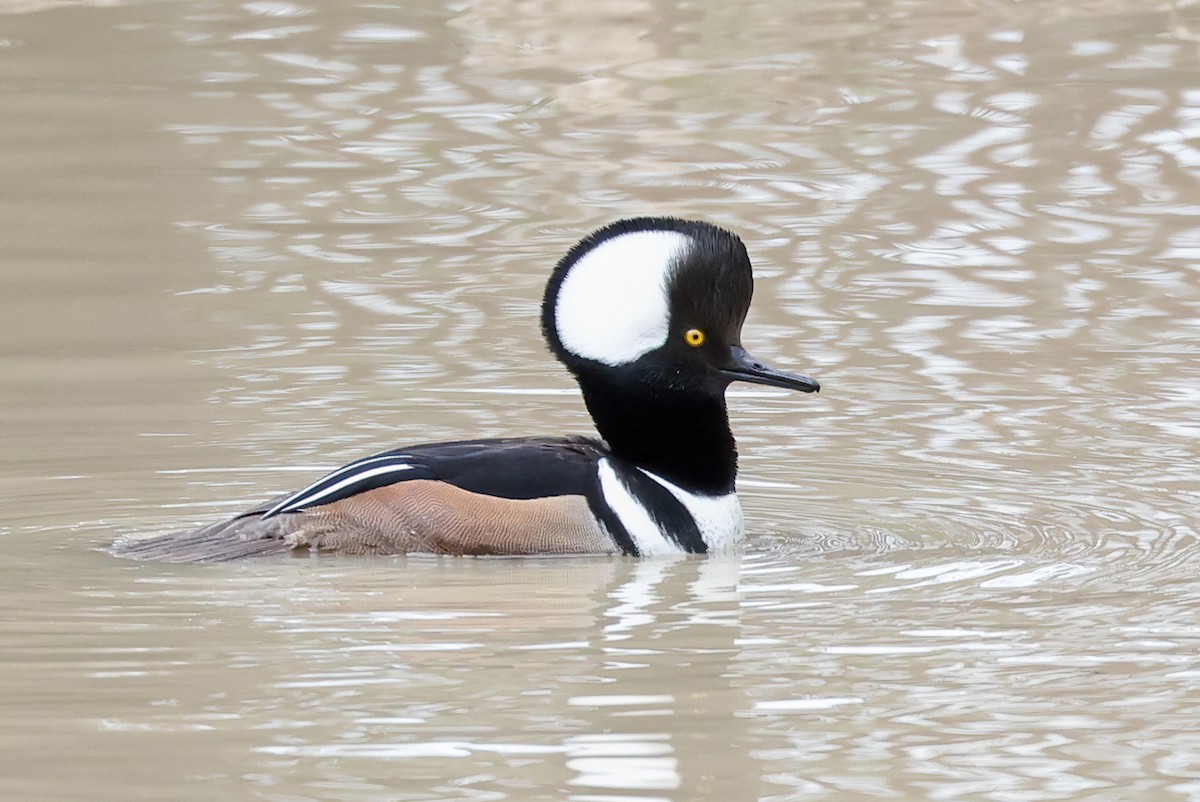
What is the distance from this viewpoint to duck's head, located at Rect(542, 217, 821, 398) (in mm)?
7660

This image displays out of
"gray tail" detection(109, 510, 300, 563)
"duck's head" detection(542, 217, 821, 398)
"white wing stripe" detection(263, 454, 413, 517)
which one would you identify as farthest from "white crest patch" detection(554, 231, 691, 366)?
"gray tail" detection(109, 510, 300, 563)

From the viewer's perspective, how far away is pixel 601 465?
7.85 m

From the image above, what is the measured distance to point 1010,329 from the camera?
11.4 meters

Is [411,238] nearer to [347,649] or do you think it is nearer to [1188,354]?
[1188,354]

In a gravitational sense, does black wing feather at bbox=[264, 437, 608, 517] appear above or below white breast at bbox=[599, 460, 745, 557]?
above

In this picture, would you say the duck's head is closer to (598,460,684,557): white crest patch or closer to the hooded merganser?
the hooded merganser

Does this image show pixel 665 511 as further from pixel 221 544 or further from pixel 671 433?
pixel 221 544

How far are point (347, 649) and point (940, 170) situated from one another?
349 inches

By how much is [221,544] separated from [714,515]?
5.46 feet

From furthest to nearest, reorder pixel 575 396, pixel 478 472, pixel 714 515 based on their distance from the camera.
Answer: pixel 575 396
pixel 714 515
pixel 478 472

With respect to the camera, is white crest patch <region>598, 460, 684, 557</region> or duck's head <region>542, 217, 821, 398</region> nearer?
duck's head <region>542, 217, 821, 398</region>

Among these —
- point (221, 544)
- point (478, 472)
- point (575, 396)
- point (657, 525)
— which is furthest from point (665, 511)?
point (575, 396)

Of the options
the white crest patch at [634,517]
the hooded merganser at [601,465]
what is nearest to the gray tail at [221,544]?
the hooded merganser at [601,465]

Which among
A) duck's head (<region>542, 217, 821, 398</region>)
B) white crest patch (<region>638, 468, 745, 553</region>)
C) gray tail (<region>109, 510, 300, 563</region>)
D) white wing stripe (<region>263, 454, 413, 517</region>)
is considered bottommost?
white crest patch (<region>638, 468, 745, 553</region>)
